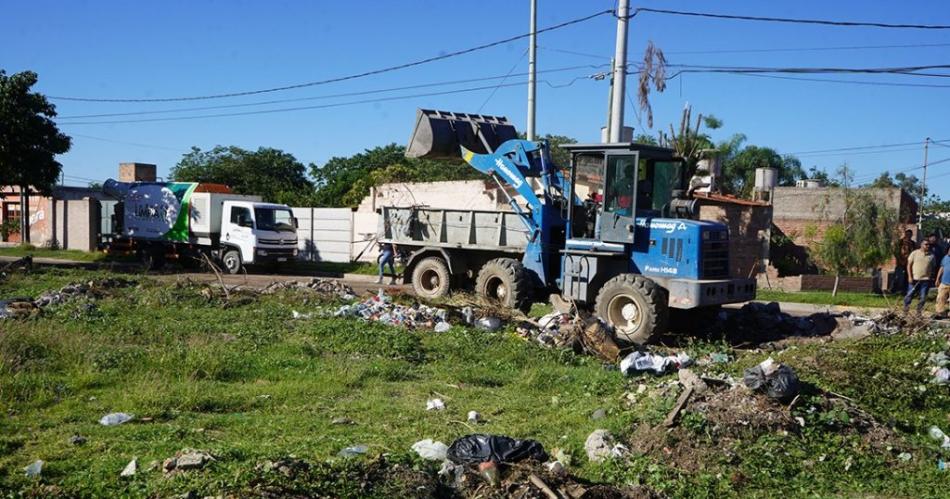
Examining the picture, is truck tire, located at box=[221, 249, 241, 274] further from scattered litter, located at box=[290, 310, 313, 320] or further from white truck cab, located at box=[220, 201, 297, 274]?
scattered litter, located at box=[290, 310, 313, 320]

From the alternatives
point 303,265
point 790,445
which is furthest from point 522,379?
point 303,265

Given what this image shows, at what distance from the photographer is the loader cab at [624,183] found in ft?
42.6

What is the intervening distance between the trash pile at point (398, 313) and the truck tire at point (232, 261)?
11.5m

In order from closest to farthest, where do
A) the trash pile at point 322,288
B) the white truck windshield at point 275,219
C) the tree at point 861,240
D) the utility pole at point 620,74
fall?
1. the trash pile at point 322,288
2. the utility pole at point 620,74
3. the tree at point 861,240
4. the white truck windshield at point 275,219

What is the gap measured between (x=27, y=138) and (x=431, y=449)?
2182cm

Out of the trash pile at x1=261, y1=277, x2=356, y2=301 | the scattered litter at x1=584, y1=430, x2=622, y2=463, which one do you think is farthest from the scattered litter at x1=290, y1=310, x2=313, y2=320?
the scattered litter at x1=584, y1=430, x2=622, y2=463

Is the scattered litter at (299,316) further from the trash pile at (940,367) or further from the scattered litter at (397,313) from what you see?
the trash pile at (940,367)

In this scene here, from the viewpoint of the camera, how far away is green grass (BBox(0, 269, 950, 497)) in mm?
6207

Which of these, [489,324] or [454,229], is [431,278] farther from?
[489,324]

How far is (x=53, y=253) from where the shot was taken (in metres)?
34.6

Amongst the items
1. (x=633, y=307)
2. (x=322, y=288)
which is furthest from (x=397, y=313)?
(x=322, y=288)

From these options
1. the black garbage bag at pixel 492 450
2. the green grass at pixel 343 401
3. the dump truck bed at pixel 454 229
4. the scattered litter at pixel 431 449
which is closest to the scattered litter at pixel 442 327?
the green grass at pixel 343 401

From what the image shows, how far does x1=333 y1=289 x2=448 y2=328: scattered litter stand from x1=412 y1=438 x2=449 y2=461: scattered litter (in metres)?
5.82

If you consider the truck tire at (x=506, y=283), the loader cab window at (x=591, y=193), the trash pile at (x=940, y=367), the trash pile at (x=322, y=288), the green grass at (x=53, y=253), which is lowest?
the green grass at (x=53, y=253)
